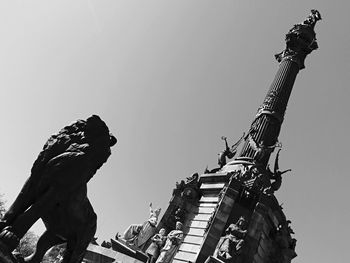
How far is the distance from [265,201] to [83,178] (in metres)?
12.4

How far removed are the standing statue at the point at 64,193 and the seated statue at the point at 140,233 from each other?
1098 centimetres

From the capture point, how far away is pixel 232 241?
47.8 ft

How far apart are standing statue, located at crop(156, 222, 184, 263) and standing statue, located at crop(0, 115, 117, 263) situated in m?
9.03

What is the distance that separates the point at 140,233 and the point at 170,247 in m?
2.48

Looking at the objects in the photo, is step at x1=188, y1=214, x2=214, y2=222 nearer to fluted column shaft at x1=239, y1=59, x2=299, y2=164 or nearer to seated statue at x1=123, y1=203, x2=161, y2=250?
seated statue at x1=123, y1=203, x2=161, y2=250

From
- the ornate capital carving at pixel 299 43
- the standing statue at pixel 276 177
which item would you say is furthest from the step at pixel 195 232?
the ornate capital carving at pixel 299 43

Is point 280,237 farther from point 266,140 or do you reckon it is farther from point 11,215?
point 11,215

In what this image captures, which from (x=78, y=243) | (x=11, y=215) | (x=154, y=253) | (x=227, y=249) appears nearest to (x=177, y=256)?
(x=154, y=253)

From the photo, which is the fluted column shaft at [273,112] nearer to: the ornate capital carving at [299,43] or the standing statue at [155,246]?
the ornate capital carving at [299,43]

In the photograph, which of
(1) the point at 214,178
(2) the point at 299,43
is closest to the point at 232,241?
(1) the point at 214,178

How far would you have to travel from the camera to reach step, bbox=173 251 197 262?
14852mm

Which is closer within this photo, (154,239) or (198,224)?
(154,239)

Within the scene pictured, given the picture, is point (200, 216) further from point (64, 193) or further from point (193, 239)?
point (64, 193)

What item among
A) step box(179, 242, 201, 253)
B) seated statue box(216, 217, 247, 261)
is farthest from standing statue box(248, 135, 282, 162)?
step box(179, 242, 201, 253)
